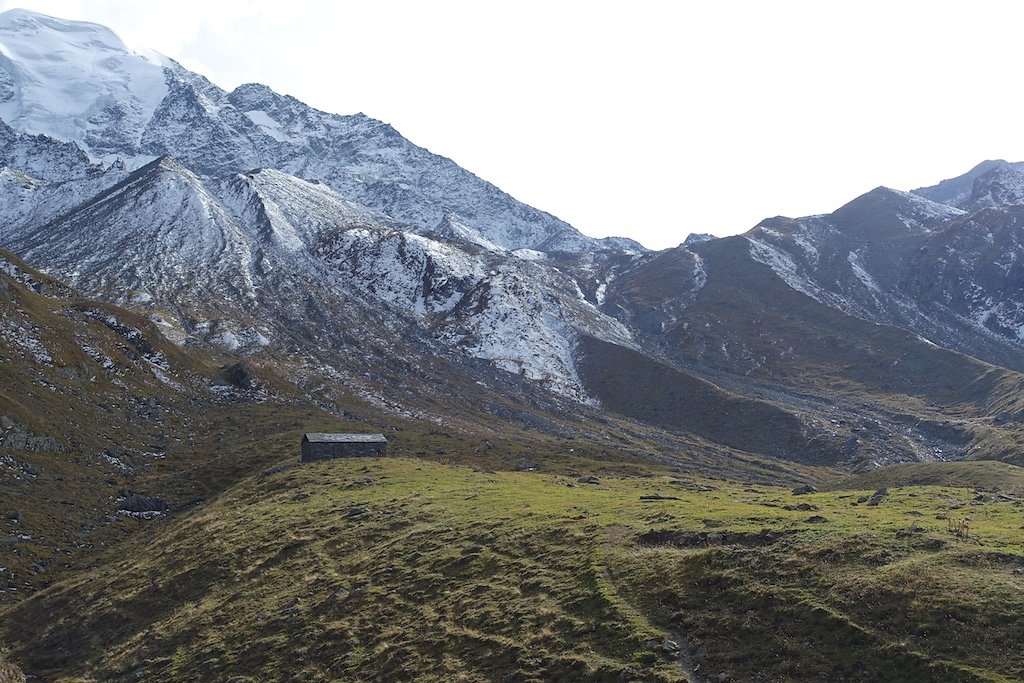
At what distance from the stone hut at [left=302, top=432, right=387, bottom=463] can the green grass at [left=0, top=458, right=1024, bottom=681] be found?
2578 centimetres

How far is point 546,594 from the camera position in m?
35.8

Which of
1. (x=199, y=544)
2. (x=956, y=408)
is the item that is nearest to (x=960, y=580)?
(x=199, y=544)

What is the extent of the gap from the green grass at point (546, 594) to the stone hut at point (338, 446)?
84.6ft

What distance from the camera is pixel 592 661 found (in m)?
29.1

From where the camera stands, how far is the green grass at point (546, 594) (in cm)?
2708

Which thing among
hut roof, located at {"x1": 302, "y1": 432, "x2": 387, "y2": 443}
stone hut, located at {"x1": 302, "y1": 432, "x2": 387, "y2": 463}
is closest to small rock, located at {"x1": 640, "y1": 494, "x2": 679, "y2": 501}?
stone hut, located at {"x1": 302, "y1": 432, "x2": 387, "y2": 463}

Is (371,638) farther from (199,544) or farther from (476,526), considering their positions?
(199,544)

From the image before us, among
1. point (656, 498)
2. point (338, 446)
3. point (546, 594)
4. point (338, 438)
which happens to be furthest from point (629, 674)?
point (338, 438)

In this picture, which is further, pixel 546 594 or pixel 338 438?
pixel 338 438

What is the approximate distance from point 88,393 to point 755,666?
4432 inches

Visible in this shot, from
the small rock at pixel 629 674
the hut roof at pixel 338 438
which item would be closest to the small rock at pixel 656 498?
the small rock at pixel 629 674

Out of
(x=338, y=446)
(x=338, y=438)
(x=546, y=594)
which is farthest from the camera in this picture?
(x=338, y=438)

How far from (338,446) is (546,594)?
60058 mm

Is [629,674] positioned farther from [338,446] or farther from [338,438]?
[338,438]
